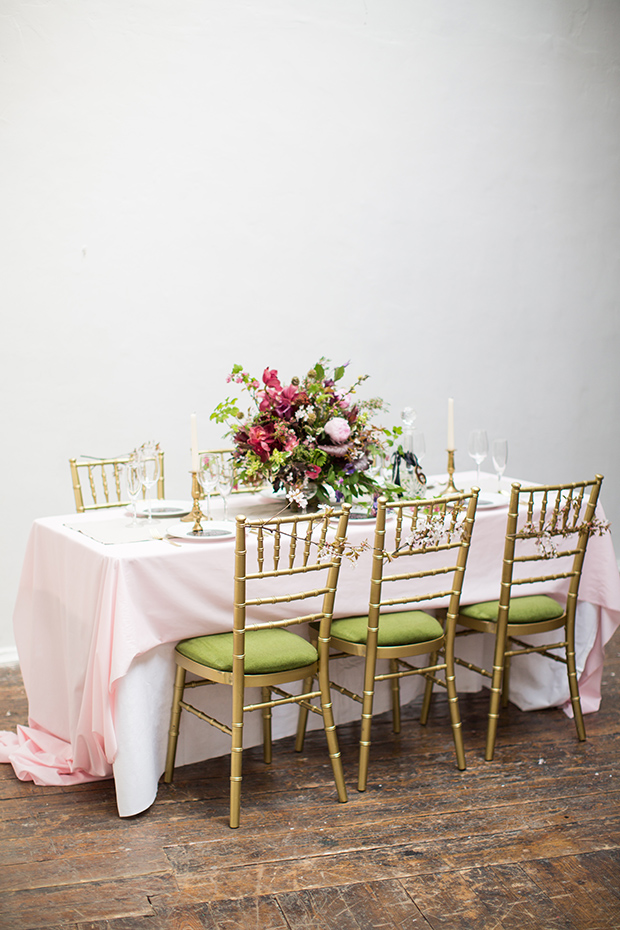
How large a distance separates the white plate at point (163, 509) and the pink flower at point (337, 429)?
0.63m

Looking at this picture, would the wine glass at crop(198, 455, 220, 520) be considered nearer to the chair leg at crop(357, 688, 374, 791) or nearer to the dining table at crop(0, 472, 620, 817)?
the dining table at crop(0, 472, 620, 817)

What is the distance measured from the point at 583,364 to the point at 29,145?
325cm

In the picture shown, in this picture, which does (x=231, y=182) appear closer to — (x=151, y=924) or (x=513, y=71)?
(x=513, y=71)

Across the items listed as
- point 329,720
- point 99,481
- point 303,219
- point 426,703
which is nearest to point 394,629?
point 329,720

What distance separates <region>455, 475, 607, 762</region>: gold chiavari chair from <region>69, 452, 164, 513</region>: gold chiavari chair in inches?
51.1

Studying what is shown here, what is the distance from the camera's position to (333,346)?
15.3ft

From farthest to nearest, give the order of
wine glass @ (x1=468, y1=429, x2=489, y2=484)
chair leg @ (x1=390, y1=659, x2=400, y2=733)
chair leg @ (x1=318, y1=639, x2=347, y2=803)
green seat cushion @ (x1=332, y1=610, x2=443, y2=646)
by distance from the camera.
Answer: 1. wine glass @ (x1=468, y1=429, x2=489, y2=484)
2. chair leg @ (x1=390, y1=659, x2=400, y2=733)
3. green seat cushion @ (x1=332, y1=610, x2=443, y2=646)
4. chair leg @ (x1=318, y1=639, x2=347, y2=803)

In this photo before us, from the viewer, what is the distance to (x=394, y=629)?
287cm

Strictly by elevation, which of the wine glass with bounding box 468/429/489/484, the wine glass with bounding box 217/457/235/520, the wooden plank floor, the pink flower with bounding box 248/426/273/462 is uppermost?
the pink flower with bounding box 248/426/273/462

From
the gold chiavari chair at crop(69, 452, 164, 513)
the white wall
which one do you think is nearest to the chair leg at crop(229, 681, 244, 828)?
the gold chiavari chair at crop(69, 452, 164, 513)

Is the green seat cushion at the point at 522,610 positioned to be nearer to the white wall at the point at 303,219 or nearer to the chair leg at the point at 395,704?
the chair leg at the point at 395,704

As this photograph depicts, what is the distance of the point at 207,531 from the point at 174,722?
60 cm

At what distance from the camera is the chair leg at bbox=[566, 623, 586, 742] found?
3.18 m

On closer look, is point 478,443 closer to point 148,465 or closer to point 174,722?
point 148,465
